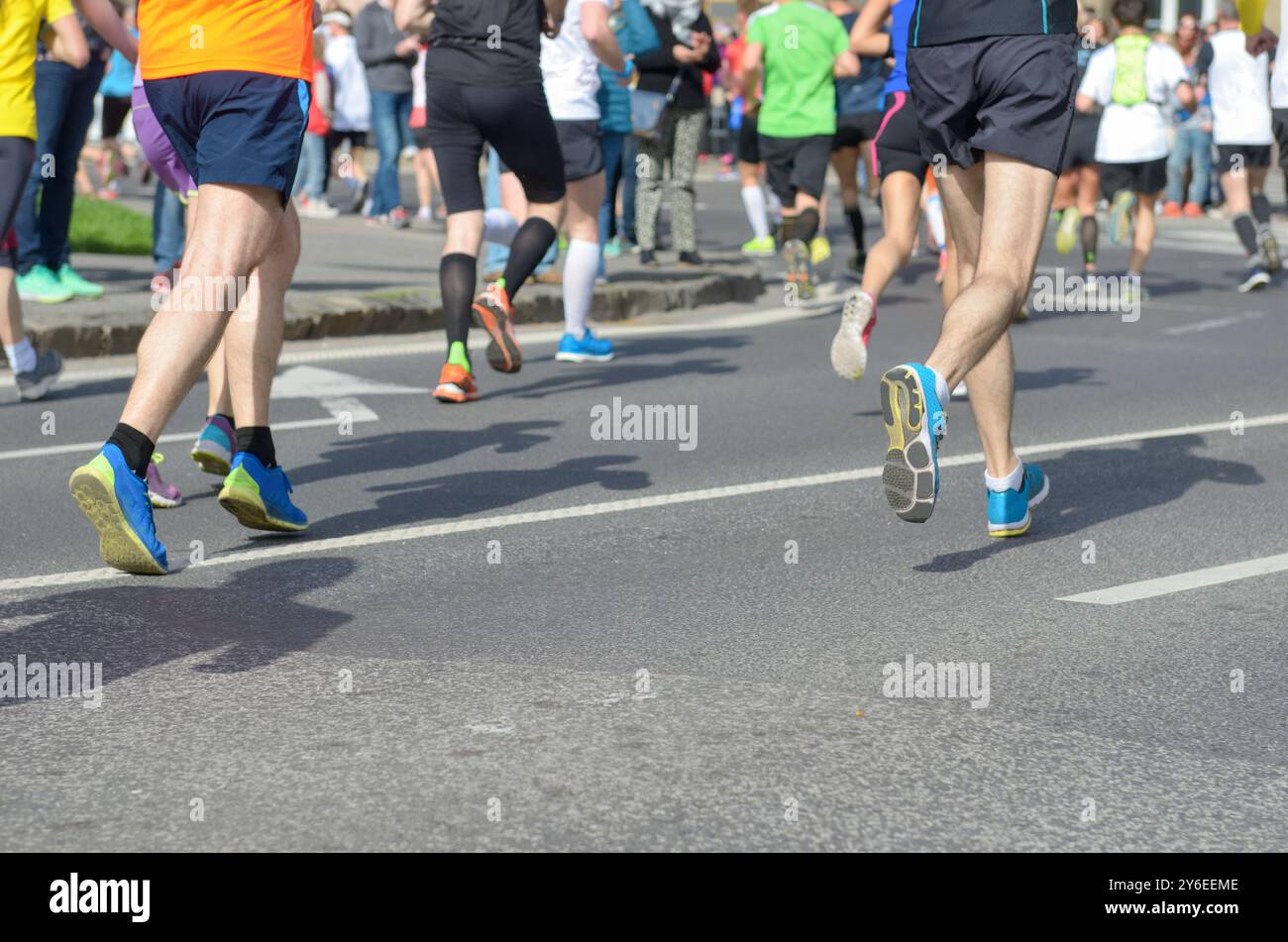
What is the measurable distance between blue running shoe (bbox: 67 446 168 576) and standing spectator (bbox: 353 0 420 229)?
13.6 metres

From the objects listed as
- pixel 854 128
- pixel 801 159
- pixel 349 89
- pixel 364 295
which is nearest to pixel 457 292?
pixel 364 295

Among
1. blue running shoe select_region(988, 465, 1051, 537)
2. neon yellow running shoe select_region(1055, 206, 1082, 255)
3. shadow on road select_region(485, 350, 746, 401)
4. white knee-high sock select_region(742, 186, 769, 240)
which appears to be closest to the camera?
blue running shoe select_region(988, 465, 1051, 537)

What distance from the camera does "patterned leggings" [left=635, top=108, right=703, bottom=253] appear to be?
47.1 ft

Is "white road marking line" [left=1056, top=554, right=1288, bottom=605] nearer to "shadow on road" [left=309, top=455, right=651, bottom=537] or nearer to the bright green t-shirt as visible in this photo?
"shadow on road" [left=309, top=455, right=651, bottom=537]

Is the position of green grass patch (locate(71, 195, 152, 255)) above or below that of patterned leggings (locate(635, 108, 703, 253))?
below

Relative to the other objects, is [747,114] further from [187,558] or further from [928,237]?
[187,558]

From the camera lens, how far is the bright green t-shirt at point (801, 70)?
1270 cm

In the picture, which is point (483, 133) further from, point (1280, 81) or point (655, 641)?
point (655, 641)

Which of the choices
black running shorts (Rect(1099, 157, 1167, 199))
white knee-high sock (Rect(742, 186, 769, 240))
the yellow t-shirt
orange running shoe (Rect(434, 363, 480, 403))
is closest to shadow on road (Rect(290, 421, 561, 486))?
orange running shoe (Rect(434, 363, 480, 403))

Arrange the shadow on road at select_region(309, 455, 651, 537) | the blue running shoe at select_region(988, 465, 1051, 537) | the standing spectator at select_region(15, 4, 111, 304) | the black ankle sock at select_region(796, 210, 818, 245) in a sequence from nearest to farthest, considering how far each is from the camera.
A: the blue running shoe at select_region(988, 465, 1051, 537)
the shadow on road at select_region(309, 455, 651, 537)
the standing spectator at select_region(15, 4, 111, 304)
the black ankle sock at select_region(796, 210, 818, 245)

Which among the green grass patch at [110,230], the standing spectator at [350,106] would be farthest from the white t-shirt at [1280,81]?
the standing spectator at [350,106]

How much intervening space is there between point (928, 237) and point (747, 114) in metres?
1.82

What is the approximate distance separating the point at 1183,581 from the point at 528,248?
3.89 meters
